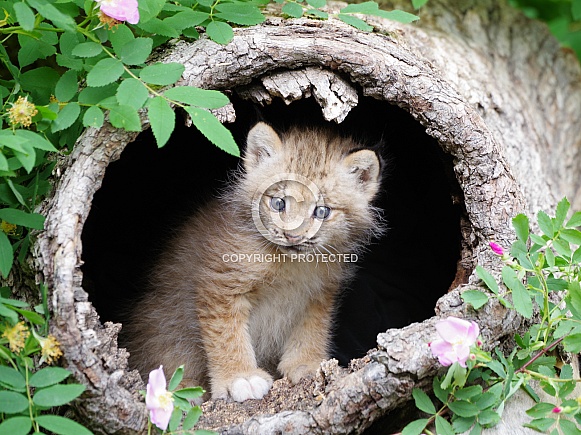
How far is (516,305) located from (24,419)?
6.34ft

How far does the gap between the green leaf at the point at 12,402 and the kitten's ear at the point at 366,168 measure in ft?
6.47

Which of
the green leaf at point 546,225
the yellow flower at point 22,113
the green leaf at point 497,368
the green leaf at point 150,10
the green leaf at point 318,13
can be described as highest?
the green leaf at point 318,13

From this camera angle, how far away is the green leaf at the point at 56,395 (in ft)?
8.01

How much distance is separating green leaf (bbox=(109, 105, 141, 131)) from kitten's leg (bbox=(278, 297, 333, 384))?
1.75 m

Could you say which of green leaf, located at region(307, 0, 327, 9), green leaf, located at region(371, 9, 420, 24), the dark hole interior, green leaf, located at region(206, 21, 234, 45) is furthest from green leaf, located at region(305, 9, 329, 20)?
the dark hole interior

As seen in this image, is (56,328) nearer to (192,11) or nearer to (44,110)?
(44,110)

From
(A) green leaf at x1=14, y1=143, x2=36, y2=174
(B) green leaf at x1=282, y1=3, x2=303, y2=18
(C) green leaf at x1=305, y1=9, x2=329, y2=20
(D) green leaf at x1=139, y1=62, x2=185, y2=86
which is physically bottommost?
(A) green leaf at x1=14, y1=143, x2=36, y2=174

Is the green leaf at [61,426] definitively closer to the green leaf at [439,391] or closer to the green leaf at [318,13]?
the green leaf at [439,391]

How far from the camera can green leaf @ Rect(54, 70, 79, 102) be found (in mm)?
2861

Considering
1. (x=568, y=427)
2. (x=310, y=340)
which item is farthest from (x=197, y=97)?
(x=568, y=427)

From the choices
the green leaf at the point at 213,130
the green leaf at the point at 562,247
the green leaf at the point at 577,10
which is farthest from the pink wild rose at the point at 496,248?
the green leaf at the point at 577,10

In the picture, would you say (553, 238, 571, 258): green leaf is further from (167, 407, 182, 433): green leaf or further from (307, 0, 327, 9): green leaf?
(167, 407, 182, 433): green leaf

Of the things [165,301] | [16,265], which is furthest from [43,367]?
[165,301]

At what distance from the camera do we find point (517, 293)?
9.27 feet
